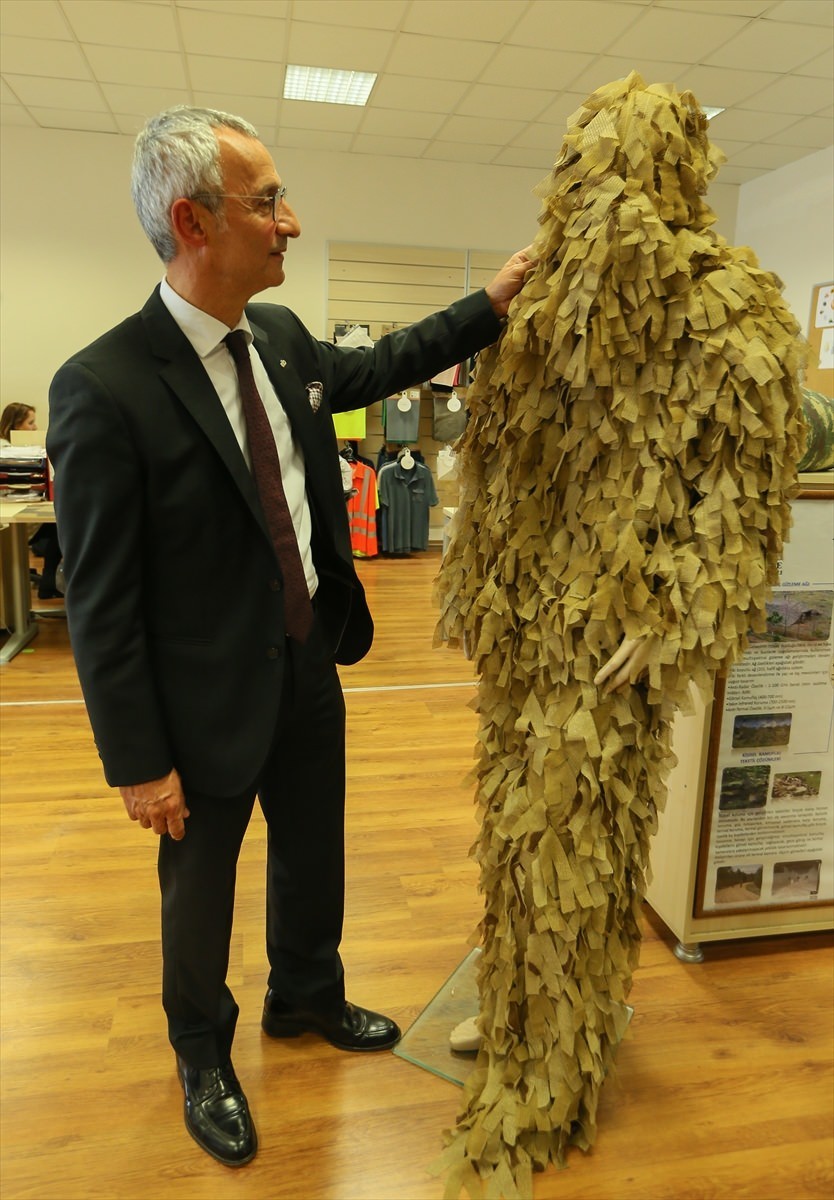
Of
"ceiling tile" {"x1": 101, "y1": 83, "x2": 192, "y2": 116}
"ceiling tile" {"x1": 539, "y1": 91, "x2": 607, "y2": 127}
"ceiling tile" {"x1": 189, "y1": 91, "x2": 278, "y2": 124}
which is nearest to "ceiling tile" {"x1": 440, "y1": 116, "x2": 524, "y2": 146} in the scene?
"ceiling tile" {"x1": 539, "y1": 91, "x2": 607, "y2": 127}

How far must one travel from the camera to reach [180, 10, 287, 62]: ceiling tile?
16.3 feet

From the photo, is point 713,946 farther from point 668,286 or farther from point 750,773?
point 668,286

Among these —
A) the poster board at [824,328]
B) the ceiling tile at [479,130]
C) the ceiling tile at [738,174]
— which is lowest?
the poster board at [824,328]

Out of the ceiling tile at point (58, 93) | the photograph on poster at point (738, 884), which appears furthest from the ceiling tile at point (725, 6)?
the photograph on poster at point (738, 884)

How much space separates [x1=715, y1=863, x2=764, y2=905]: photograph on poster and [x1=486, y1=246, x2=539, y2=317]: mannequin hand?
57.7 inches

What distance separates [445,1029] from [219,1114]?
53 cm

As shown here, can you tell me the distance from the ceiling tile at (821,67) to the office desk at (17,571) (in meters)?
5.41

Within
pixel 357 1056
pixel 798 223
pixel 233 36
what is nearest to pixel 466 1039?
pixel 357 1056

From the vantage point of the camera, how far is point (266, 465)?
1.47 m

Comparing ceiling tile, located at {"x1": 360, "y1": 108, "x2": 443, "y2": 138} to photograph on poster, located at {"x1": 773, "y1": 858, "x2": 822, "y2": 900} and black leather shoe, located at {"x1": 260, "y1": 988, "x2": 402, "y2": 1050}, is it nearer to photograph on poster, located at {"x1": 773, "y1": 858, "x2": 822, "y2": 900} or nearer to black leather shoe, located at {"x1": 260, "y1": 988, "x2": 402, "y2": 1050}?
photograph on poster, located at {"x1": 773, "y1": 858, "x2": 822, "y2": 900}

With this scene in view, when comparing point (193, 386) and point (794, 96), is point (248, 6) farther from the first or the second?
point (193, 386)

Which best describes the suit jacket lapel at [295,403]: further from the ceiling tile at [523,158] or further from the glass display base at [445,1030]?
the ceiling tile at [523,158]

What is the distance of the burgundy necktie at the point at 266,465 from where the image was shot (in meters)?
1.46

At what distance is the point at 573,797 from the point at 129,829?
1842mm
